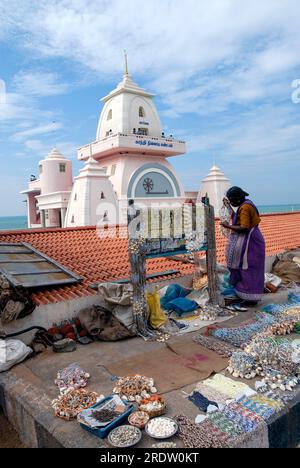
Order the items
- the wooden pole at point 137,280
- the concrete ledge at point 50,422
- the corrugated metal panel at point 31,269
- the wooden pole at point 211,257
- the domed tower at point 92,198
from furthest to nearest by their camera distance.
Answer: the domed tower at point 92,198 < the wooden pole at point 211,257 < the corrugated metal panel at point 31,269 < the wooden pole at point 137,280 < the concrete ledge at point 50,422

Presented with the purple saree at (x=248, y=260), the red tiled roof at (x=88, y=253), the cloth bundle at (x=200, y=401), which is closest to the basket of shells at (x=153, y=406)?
the cloth bundle at (x=200, y=401)

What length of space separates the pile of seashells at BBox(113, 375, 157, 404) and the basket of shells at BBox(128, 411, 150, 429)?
25 centimetres

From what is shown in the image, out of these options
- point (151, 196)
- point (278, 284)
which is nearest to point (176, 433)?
point (278, 284)

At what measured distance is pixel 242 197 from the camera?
6078 millimetres

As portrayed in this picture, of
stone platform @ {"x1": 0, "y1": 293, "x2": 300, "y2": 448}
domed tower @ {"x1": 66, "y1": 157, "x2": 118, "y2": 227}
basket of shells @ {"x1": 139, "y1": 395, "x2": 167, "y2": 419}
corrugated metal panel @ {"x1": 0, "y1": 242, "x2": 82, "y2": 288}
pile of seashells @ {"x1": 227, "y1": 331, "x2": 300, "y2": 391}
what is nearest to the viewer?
stone platform @ {"x1": 0, "y1": 293, "x2": 300, "y2": 448}

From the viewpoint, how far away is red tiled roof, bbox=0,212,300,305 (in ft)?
20.1

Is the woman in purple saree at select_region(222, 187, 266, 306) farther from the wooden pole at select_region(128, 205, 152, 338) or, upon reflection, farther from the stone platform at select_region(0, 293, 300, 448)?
the stone platform at select_region(0, 293, 300, 448)

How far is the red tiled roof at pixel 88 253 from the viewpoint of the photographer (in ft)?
20.1

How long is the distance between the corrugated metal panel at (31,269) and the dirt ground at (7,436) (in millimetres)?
2002

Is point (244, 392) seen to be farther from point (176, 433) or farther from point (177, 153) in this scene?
point (177, 153)

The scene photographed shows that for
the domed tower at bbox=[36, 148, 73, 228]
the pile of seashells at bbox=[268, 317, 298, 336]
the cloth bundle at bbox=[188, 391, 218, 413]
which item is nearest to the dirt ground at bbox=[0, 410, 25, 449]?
the cloth bundle at bbox=[188, 391, 218, 413]

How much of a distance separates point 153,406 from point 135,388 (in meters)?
0.41

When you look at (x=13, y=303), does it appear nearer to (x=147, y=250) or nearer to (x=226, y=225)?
(x=147, y=250)

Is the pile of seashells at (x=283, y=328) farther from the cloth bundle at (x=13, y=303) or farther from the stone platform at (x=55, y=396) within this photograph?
the cloth bundle at (x=13, y=303)
